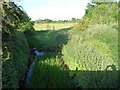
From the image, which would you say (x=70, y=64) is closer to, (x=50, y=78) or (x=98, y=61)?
(x=50, y=78)

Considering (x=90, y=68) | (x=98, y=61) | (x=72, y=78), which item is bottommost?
(x=72, y=78)

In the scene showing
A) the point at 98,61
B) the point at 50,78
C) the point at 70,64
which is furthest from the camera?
the point at 70,64

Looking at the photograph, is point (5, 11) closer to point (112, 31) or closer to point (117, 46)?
point (117, 46)

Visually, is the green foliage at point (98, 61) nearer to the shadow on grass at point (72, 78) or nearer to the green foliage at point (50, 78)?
the shadow on grass at point (72, 78)

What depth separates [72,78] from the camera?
483 inches

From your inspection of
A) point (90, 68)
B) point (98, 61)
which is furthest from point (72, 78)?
point (98, 61)

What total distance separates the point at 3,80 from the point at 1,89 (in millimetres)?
247

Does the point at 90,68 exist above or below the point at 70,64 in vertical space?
above

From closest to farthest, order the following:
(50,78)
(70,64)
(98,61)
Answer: (98,61), (50,78), (70,64)

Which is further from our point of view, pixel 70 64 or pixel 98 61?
pixel 70 64

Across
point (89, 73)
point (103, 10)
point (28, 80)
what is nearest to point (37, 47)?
point (103, 10)

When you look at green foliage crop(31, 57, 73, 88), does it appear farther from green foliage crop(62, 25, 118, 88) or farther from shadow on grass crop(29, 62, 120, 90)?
green foliage crop(62, 25, 118, 88)

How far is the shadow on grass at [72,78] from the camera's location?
8992mm

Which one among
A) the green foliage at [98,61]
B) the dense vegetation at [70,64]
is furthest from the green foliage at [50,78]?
the green foliage at [98,61]
